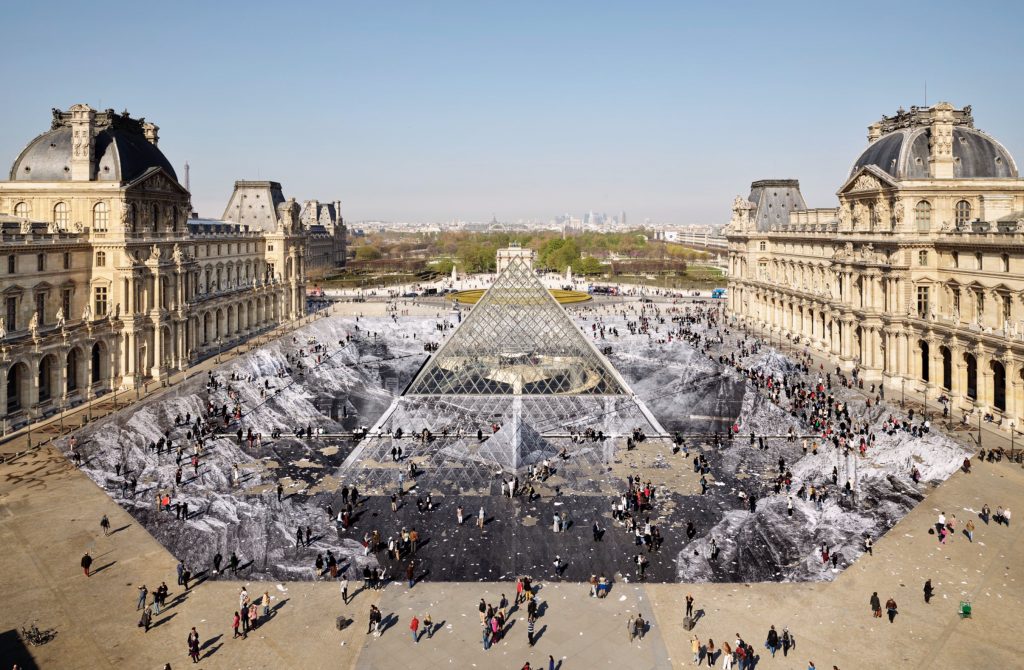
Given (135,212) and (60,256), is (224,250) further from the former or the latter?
(60,256)

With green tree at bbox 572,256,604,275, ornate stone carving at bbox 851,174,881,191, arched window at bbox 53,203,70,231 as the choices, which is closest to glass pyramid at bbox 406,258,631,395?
ornate stone carving at bbox 851,174,881,191

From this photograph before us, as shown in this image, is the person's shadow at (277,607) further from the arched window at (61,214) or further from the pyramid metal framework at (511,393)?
the arched window at (61,214)

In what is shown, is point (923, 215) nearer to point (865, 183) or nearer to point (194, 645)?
point (865, 183)

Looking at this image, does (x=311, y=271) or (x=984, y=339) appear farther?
(x=311, y=271)

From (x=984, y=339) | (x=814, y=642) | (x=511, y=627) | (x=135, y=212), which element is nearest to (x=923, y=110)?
(x=984, y=339)

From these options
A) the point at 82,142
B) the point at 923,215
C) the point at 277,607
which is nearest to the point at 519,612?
the point at 277,607

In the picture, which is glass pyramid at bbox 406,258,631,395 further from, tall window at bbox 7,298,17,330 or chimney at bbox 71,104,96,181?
chimney at bbox 71,104,96,181
